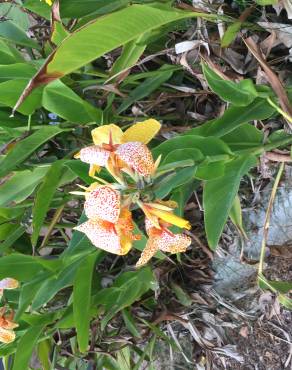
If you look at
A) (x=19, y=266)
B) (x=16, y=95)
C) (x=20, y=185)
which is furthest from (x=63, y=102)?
(x=19, y=266)

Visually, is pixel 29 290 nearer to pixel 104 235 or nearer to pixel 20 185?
pixel 20 185

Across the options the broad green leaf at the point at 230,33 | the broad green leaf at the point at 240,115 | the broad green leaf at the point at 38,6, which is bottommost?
the broad green leaf at the point at 240,115

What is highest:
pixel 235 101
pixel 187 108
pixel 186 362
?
pixel 235 101

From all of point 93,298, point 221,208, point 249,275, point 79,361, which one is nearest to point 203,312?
point 249,275

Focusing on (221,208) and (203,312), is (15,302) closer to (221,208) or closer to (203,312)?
(203,312)

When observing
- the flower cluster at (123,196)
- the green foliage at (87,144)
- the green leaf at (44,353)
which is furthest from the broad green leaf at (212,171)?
the green leaf at (44,353)

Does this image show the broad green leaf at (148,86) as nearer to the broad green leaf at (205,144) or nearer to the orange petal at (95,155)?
the broad green leaf at (205,144)

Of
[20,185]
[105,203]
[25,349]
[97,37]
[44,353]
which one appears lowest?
[44,353]
